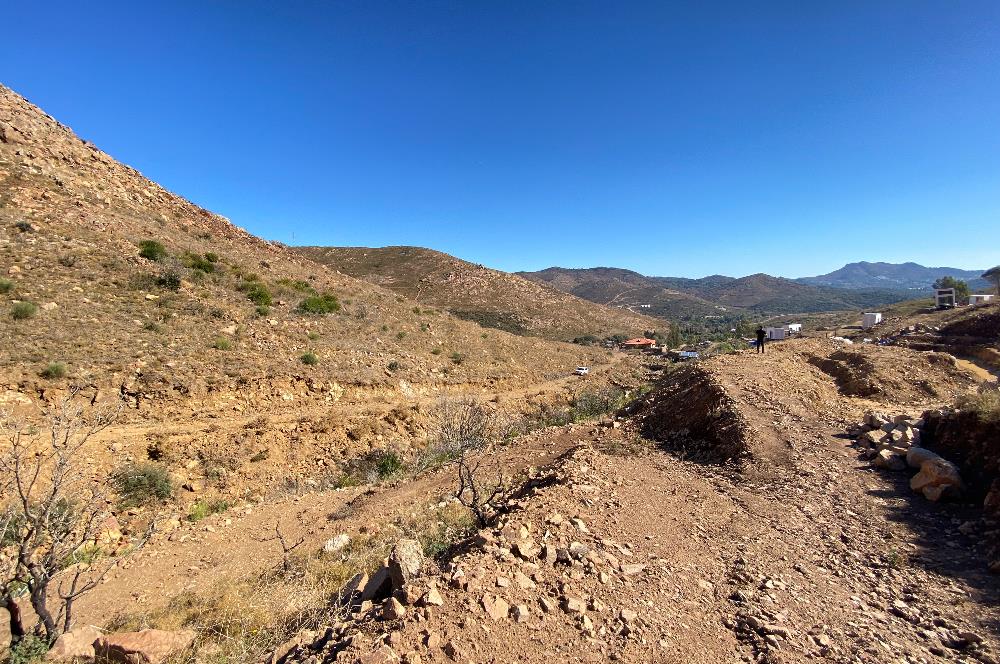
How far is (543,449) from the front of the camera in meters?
10.2

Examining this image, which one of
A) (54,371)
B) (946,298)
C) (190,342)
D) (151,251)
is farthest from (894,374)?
(946,298)

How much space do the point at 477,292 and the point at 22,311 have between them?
5099cm

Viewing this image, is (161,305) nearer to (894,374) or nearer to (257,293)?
(257,293)

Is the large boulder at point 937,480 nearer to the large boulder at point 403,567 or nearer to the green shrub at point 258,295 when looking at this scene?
the large boulder at point 403,567

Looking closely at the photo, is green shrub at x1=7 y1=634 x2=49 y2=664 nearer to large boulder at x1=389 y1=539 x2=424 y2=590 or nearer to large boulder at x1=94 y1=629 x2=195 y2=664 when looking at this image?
large boulder at x1=94 y1=629 x2=195 y2=664

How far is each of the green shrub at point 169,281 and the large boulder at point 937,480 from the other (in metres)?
23.6

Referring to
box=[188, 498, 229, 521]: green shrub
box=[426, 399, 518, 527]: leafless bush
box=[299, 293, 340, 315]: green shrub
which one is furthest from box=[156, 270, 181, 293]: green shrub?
box=[426, 399, 518, 527]: leafless bush

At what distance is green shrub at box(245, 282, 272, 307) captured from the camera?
21.2m

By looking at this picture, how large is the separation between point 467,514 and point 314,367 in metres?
12.4

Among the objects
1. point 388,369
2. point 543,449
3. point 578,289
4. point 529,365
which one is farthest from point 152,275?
point 578,289

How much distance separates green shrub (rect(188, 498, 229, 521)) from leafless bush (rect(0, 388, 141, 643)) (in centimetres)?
145

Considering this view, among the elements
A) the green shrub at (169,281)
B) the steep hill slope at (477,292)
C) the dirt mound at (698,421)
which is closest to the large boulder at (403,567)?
the dirt mound at (698,421)

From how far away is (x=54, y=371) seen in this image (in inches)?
460

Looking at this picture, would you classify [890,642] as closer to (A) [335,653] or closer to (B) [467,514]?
(A) [335,653]
